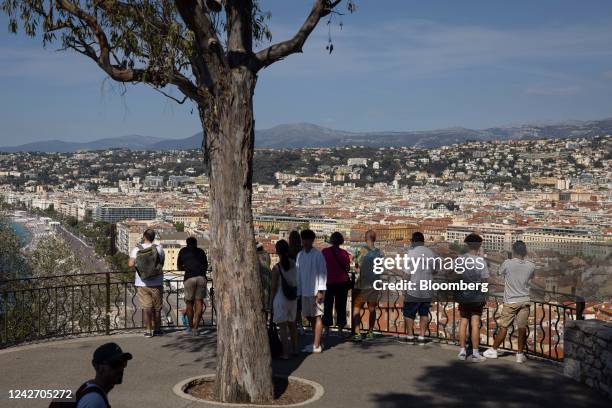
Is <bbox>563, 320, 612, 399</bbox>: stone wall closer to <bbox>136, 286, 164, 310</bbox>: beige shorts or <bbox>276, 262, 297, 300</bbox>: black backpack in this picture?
<bbox>276, 262, 297, 300</bbox>: black backpack

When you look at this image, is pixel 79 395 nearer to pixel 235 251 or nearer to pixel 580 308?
pixel 235 251

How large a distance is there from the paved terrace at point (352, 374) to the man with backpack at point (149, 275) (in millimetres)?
363

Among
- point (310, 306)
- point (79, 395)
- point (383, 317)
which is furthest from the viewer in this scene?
point (383, 317)

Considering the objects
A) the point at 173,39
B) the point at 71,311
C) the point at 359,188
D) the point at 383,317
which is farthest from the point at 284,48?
the point at 359,188

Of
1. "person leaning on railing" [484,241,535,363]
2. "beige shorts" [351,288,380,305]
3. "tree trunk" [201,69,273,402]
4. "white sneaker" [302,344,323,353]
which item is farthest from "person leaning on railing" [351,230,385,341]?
"tree trunk" [201,69,273,402]

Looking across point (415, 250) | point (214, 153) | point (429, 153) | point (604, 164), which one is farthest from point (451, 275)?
point (429, 153)

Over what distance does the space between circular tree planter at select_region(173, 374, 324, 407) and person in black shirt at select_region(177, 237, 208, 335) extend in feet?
6.57

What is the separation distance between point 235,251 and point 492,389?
9.24 ft

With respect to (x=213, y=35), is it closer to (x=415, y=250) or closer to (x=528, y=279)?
(x=415, y=250)

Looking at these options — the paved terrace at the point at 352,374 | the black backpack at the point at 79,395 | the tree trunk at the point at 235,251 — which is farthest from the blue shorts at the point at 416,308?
the black backpack at the point at 79,395

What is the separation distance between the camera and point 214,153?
6887 millimetres

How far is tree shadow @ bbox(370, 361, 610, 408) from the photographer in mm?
6699

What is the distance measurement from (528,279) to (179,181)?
179 meters

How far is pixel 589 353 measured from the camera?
7207mm
